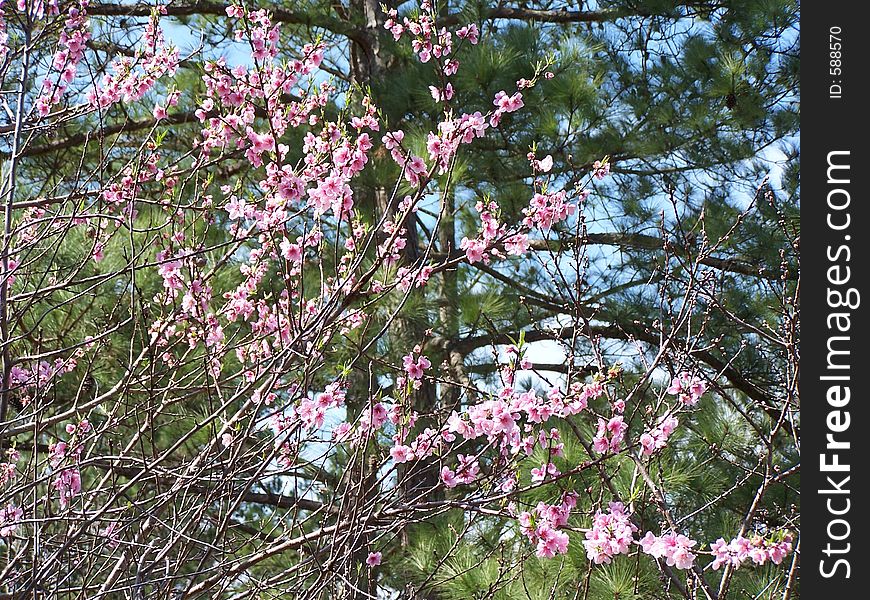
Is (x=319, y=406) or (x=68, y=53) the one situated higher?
(x=68, y=53)

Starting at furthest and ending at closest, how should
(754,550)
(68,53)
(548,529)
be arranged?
(68,53), (548,529), (754,550)

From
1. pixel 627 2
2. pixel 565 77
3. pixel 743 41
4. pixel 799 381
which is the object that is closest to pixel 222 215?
pixel 565 77

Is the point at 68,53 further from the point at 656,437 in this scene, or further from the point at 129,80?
the point at 656,437

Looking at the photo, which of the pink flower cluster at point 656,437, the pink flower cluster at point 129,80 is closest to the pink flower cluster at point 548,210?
the pink flower cluster at point 656,437

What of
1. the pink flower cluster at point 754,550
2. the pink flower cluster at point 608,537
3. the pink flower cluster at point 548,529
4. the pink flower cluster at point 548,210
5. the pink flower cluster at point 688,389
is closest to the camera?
the pink flower cluster at point 754,550

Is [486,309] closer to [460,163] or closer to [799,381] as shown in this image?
[460,163]

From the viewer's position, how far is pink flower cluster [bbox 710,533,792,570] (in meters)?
1.48

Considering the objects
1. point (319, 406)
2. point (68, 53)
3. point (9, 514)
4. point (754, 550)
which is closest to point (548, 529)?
point (754, 550)

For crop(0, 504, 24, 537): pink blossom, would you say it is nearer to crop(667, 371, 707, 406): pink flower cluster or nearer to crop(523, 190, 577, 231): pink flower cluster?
crop(523, 190, 577, 231): pink flower cluster

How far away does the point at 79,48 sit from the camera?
7.98ft

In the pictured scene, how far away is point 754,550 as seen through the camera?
1511 millimetres

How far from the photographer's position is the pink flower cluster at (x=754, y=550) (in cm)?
148

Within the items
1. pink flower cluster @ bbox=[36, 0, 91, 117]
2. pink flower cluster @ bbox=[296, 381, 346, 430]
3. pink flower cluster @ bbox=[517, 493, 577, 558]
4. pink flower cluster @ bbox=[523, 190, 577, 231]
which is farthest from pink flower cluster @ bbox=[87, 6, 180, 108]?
pink flower cluster @ bbox=[517, 493, 577, 558]

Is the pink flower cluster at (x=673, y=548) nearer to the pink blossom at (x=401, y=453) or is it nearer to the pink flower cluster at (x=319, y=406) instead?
the pink blossom at (x=401, y=453)
